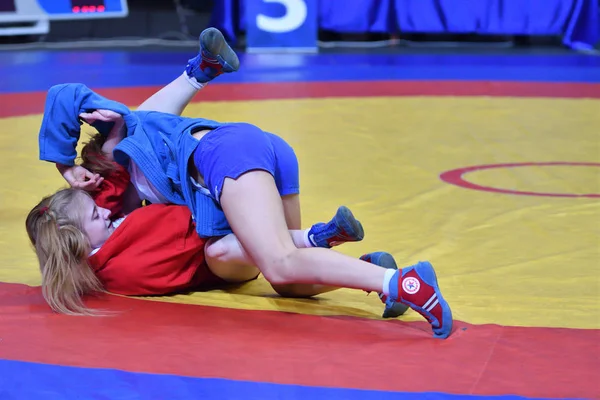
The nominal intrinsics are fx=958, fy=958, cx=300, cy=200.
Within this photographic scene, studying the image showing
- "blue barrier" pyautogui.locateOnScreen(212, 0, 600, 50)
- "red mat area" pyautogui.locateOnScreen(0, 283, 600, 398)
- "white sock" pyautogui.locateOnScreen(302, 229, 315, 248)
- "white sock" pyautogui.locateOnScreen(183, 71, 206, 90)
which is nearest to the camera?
"red mat area" pyautogui.locateOnScreen(0, 283, 600, 398)

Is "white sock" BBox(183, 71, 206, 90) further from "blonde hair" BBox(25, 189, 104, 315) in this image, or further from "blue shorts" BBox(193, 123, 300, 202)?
"blonde hair" BBox(25, 189, 104, 315)

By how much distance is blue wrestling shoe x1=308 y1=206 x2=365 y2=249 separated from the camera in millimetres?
2145

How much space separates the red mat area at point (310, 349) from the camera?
6.03 ft

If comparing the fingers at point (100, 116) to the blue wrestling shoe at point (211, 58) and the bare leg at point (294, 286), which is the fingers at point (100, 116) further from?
the bare leg at point (294, 286)

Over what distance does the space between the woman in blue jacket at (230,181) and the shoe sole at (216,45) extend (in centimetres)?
3

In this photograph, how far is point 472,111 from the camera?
4.79 m

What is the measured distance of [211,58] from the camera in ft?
8.55

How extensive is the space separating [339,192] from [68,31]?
20.6 ft

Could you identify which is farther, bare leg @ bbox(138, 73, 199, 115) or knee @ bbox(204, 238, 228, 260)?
bare leg @ bbox(138, 73, 199, 115)

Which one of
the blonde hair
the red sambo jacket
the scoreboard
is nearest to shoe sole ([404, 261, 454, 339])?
the red sambo jacket

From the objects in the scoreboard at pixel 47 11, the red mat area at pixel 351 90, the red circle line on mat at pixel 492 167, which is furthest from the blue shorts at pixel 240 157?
the scoreboard at pixel 47 11

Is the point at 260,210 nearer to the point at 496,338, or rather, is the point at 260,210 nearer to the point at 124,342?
the point at 124,342

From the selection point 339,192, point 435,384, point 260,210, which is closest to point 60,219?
point 260,210

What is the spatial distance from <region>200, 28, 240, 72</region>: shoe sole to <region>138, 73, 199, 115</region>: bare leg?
143 millimetres
